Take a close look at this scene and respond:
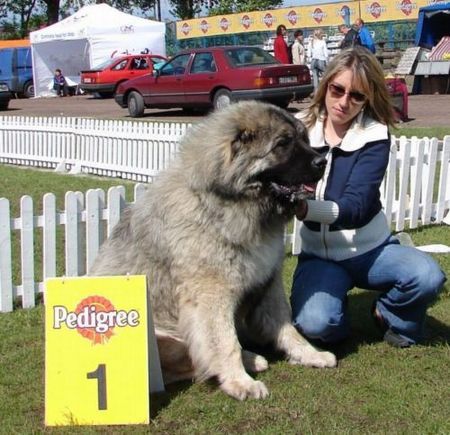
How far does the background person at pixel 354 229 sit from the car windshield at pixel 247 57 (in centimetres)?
1375

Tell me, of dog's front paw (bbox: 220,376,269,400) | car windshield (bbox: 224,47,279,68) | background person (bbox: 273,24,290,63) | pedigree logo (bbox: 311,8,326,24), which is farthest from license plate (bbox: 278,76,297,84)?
pedigree logo (bbox: 311,8,326,24)

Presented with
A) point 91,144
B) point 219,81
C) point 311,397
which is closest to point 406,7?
point 219,81

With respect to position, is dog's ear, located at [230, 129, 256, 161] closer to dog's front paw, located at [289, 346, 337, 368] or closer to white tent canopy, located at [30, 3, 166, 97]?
dog's front paw, located at [289, 346, 337, 368]

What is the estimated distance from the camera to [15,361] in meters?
4.21

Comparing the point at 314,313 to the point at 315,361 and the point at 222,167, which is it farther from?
the point at 222,167

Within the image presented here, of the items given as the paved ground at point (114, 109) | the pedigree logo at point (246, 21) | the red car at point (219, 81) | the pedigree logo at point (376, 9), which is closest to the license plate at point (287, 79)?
the red car at point (219, 81)

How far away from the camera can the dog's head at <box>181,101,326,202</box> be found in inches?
134

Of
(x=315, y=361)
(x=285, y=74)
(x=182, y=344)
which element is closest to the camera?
(x=182, y=344)

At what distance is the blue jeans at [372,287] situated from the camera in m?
4.04

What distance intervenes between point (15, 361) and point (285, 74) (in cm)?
1408

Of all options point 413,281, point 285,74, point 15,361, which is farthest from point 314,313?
point 285,74

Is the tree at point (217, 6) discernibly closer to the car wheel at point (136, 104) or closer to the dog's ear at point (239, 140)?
the car wheel at point (136, 104)

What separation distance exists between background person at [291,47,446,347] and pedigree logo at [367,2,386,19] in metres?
28.9

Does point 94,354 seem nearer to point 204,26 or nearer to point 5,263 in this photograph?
point 5,263
